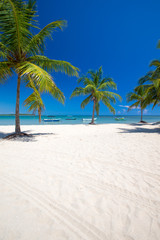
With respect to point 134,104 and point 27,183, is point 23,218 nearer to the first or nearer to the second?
point 27,183

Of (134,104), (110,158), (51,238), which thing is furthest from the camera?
(134,104)

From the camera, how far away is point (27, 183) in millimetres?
2025

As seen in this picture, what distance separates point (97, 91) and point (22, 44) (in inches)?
355

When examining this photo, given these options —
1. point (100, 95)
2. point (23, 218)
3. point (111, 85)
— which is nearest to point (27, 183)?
point (23, 218)

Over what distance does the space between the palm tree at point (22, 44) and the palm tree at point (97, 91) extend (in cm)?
676

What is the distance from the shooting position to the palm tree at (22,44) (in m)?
4.80

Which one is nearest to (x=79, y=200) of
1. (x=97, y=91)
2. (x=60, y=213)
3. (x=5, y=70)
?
(x=60, y=213)

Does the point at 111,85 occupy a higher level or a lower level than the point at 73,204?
higher

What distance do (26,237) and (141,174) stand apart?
2261 mm

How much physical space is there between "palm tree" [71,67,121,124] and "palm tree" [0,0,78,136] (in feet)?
22.2

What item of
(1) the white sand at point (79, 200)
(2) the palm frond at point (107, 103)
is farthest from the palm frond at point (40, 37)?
(2) the palm frond at point (107, 103)

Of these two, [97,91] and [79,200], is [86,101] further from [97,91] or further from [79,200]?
[79,200]

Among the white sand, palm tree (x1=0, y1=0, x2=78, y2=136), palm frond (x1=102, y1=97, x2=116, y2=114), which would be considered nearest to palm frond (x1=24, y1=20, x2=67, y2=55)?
palm tree (x1=0, y1=0, x2=78, y2=136)

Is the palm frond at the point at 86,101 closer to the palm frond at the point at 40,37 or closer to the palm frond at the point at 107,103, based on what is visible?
the palm frond at the point at 107,103
